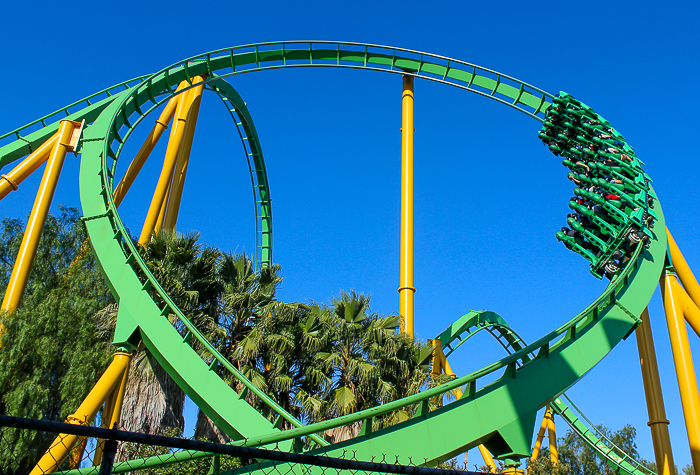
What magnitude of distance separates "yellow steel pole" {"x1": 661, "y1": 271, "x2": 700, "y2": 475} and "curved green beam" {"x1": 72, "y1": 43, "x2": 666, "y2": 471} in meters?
0.73

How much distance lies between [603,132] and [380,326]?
4796mm

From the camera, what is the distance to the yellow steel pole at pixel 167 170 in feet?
32.6

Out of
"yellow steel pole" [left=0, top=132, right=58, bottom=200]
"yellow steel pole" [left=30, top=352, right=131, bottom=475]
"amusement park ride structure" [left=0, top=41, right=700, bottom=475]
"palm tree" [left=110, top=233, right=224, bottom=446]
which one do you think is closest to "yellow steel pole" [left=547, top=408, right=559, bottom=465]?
"amusement park ride structure" [left=0, top=41, right=700, bottom=475]

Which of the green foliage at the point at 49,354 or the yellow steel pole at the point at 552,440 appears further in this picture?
the yellow steel pole at the point at 552,440

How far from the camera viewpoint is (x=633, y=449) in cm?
3053

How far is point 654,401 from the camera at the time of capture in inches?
281

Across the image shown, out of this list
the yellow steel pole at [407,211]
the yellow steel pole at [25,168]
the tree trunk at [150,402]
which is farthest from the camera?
the yellow steel pole at [407,211]

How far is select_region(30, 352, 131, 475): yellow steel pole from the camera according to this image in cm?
589

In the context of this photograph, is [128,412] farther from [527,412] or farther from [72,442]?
[527,412]

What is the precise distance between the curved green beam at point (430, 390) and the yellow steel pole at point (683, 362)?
73 cm

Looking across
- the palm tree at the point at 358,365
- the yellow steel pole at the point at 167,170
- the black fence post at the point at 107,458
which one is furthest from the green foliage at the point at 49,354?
the black fence post at the point at 107,458

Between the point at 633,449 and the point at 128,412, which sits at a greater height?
the point at 633,449

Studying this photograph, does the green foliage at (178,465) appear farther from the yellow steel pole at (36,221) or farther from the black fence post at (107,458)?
the black fence post at (107,458)

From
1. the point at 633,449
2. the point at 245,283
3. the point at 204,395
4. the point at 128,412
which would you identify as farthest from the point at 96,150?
the point at 633,449
